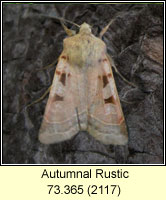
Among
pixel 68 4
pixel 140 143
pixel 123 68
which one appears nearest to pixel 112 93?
pixel 123 68

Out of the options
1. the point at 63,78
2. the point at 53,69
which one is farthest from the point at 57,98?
the point at 53,69

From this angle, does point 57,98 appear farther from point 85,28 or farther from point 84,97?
point 85,28

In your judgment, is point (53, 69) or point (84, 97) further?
point (53, 69)

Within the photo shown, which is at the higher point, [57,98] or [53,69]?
[53,69]

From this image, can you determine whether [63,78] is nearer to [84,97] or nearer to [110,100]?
[84,97]

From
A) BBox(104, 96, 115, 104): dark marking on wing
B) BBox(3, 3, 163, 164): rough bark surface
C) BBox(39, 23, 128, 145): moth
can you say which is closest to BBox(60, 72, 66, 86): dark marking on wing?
BBox(39, 23, 128, 145): moth

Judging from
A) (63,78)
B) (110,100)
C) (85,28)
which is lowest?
Answer: (110,100)
